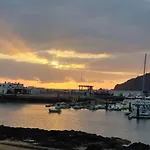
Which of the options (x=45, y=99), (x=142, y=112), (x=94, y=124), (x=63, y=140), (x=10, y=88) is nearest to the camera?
(x=63, y=140)

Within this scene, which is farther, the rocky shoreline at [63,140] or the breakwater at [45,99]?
the breakwater at [45,99]

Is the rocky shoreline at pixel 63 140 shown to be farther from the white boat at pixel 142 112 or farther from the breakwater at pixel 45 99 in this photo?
the breakwater at pixel 45 99

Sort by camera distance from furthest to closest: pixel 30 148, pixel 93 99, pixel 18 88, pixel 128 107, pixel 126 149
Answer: pixel 18 88 → pixel 93 99 → pixel 128 107 → pixel 126 149 → pixel 30 148

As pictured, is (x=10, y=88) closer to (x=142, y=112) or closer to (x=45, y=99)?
(x=45, y=99)

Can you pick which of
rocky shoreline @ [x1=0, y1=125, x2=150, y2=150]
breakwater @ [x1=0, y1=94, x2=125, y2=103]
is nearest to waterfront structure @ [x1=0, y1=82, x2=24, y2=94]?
breakwater @ [x1=0, y1=94, x2=125, y2=103]

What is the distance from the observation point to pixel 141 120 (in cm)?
7200

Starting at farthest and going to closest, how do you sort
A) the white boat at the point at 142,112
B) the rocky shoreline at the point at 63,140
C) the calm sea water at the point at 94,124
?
the white boat at the point at 142,112
the calm sea water at the point at 94,124
the rocky shoreline at the point at 63,140

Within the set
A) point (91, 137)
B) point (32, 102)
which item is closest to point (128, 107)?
point (32, 102)

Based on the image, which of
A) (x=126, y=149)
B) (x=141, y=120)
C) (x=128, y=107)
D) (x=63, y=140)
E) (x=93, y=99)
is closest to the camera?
(x=126, y=149)

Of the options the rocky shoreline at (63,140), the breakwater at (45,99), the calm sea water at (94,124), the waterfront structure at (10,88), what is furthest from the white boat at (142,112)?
the waterfront structure at (10,88)

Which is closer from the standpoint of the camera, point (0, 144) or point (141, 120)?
point (0, 144)

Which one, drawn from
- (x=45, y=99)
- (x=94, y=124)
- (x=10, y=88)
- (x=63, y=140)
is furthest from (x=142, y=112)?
(x=10, y=88)

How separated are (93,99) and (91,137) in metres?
92.9

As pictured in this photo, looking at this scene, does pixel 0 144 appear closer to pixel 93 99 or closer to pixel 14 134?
pixel 14 134
